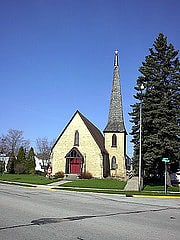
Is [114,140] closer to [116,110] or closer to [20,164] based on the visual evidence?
[116,110]

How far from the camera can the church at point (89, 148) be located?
4891cm

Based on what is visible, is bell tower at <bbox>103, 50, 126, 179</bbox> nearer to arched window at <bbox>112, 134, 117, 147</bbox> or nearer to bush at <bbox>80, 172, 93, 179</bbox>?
arched window at <bbox>112, 134, 117, 147</bbox>

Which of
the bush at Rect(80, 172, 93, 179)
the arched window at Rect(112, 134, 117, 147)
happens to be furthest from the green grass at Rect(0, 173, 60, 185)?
the arched window at Rect(112, 134, 117, 147)

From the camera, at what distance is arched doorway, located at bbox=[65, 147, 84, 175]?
1938 inches

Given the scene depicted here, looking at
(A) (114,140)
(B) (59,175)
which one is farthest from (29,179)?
(A) (114,140)

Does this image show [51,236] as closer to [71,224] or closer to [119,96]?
[71,224]

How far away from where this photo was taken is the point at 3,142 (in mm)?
86312

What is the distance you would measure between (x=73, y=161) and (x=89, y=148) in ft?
10.7

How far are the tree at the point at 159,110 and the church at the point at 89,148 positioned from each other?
16172 mm

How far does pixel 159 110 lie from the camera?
31.8 meters

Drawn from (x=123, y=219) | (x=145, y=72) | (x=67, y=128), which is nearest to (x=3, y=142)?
(x=67, y=128)

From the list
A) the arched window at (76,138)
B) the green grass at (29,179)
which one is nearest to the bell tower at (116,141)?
the arched window at (76,138)

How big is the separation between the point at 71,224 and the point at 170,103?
2535 centimetres

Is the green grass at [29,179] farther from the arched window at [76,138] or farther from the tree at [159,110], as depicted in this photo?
the tree at [159,110]
